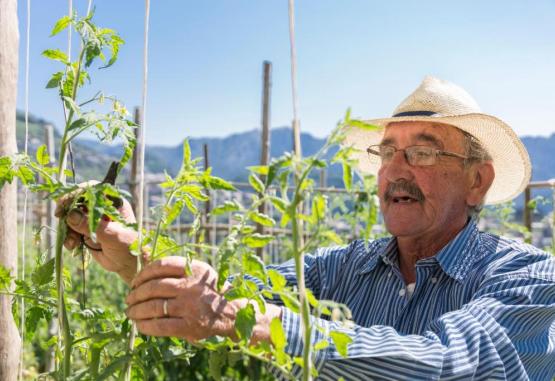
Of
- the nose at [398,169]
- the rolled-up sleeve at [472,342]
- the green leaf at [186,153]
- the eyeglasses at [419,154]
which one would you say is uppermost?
the eyeglasses at [419,154]

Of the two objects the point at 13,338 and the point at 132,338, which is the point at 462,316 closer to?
the point at 132,338

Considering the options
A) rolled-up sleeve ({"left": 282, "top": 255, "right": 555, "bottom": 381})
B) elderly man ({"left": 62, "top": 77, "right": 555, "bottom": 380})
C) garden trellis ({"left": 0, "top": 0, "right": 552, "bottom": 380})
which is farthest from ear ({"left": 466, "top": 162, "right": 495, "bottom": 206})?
garden trellis ({"left": 0, "top": 0, "right": 552, "bottom": 380})

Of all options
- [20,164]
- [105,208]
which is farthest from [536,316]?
[20,164]

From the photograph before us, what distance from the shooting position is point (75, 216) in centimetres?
117

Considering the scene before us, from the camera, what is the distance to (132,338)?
1.10 metres

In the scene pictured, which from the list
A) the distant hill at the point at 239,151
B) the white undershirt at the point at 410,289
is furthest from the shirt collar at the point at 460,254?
the distant hill at the point at 239,151

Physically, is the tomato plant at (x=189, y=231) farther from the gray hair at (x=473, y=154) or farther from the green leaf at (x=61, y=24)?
the gray hair at (x=473, y=154)

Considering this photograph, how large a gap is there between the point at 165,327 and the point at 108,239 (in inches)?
12.1

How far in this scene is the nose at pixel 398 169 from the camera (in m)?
2.18

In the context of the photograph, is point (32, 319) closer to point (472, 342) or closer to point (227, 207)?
point (227, 207)

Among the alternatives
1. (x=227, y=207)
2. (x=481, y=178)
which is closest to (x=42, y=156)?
(x=227, y=207)

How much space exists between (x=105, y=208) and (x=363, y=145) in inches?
73.9

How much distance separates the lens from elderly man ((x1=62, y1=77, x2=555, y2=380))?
3.59 feet

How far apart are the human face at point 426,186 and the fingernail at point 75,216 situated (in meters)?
1.20
